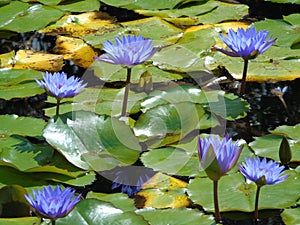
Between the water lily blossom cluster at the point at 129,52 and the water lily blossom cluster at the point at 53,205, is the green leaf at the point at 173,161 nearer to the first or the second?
the water lily blossom cluster at the point at 129,52

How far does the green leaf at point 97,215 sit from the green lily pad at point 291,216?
0.37 m

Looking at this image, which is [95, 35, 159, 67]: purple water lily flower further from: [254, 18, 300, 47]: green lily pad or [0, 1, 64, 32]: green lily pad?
[0, 1, 64, 32]: green lily pad

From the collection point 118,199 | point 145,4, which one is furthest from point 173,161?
point 145,4

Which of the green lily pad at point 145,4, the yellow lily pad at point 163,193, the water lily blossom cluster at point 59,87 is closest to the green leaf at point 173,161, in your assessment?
the yellow lily pad at point 163,193

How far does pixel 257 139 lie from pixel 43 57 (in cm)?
112

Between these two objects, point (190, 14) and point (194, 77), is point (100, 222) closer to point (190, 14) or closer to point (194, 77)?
point (194, 77)

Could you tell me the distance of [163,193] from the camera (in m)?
1.97

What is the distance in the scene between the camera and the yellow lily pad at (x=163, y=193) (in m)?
1.92

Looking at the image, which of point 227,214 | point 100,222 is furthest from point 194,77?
point 100,222

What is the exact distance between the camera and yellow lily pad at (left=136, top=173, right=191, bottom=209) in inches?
75.6

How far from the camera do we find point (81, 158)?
2.05 metres

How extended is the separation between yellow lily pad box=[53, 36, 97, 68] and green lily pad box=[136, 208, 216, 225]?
1173 mm

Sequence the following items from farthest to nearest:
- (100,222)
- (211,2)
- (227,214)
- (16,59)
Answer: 1. (211,2)
2. (16,59)
3. (227,214)
4. (100,222)

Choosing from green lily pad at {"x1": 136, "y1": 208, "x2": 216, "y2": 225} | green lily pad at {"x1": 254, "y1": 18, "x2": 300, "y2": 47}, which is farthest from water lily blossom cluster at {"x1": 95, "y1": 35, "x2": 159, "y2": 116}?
green lily pad at {"x1": 254, "y1": 18, "x2": 300, "y2": 47}
